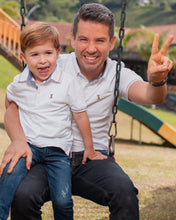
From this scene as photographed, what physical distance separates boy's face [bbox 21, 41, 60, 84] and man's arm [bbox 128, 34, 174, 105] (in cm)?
53

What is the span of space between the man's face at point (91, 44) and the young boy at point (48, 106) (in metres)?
0.14

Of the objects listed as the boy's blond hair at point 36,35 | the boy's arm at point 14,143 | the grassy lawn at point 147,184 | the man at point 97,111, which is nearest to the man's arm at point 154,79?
the man at point 97,111

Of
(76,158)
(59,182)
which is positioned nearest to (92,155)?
(76,158)

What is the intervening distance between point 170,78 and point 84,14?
85.3 feet

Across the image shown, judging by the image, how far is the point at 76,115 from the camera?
2293mm

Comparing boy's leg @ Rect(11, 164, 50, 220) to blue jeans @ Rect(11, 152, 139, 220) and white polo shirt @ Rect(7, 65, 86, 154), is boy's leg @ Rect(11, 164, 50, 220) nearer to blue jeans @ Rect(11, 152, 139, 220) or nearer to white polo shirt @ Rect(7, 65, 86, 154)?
blue jeans @ Rect(11, 152, 139, 220)

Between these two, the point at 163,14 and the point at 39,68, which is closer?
the point at 39,68

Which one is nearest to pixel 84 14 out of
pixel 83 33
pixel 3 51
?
Answer: pixel 83 33

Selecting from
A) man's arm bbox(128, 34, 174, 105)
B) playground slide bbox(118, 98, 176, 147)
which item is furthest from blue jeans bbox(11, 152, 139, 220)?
playground slide bbox(118, 98, 176, 147)

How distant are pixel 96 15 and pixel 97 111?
593mm

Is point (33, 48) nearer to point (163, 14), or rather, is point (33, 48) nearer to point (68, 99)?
point (68, 99)

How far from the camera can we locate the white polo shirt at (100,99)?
7.85 feet

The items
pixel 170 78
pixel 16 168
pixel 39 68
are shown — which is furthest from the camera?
pixel 170 78

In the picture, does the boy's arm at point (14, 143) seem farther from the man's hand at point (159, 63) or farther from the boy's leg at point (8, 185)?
the man's hand at point (159, 63)
